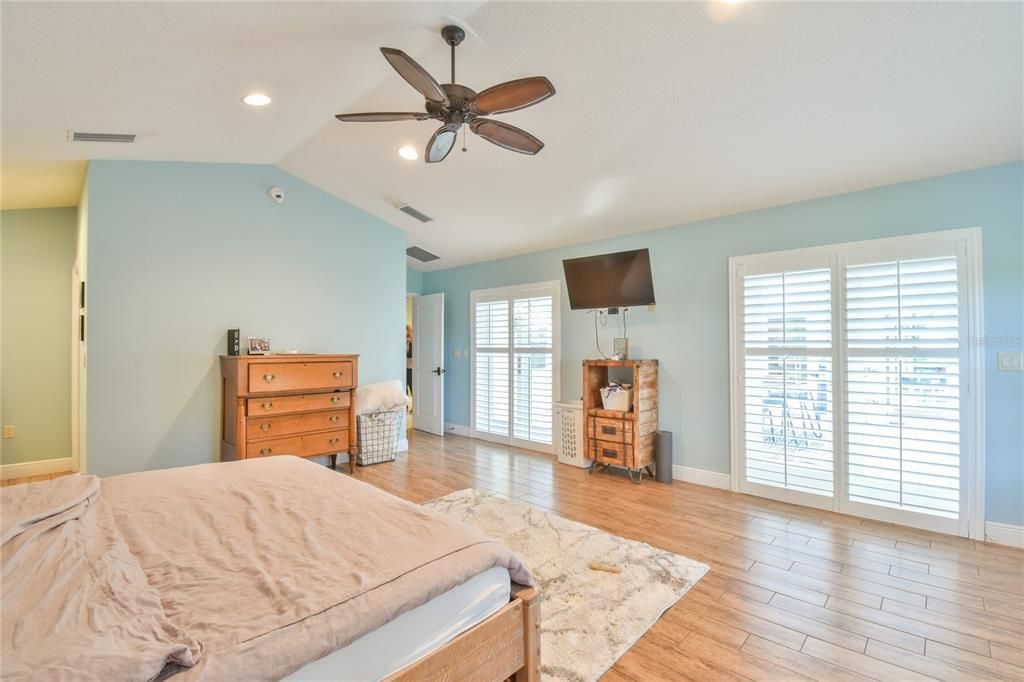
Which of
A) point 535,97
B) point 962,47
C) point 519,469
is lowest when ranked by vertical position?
point 519,469

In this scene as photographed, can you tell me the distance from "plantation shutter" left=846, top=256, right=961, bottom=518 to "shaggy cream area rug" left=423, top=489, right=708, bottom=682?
1.66 meters

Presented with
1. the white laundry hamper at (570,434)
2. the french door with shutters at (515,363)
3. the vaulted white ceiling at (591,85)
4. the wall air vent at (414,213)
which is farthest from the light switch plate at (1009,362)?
the wall air vent at (414,213)

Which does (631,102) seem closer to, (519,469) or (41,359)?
(519,469)

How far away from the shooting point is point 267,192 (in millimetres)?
4188

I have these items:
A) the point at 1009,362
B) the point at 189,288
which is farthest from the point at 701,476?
the point at 189,288

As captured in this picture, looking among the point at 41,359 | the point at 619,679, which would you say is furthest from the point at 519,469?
the point at 41,359

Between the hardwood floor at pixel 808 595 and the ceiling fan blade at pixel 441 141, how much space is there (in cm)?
247

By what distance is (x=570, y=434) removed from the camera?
4660mm

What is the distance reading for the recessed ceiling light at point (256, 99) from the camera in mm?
2789

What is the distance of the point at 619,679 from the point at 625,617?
0.37 m

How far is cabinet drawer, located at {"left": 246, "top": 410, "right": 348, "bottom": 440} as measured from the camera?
3.70 meters

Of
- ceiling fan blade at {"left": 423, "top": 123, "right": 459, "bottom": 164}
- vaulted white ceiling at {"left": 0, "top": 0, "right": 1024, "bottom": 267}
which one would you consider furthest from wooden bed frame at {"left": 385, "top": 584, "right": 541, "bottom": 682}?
vaulted white ceiling at {"left": 0, "top": 0, "right": 1024, "bottom": 267}

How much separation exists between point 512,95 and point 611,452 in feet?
10.4

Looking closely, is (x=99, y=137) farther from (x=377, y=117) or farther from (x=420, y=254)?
(x=420, y=254)
